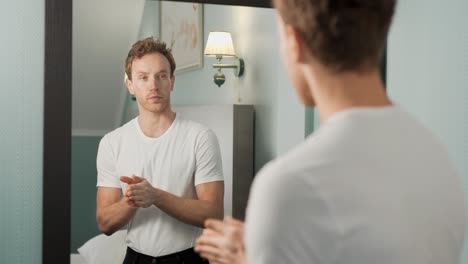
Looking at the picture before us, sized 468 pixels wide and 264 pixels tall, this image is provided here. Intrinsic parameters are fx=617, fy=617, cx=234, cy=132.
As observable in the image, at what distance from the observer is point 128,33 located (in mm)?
1739

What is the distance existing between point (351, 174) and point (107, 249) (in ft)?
4.29

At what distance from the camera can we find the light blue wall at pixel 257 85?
1823mm

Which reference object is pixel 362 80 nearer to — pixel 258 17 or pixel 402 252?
pixel 402 252

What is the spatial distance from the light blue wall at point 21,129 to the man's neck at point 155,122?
28cm

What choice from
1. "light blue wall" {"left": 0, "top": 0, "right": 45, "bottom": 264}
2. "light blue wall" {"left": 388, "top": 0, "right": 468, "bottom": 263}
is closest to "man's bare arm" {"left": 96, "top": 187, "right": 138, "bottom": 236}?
"light blue wall" {"left": 0, "top": 0, "right": 45, "bottom": 264}

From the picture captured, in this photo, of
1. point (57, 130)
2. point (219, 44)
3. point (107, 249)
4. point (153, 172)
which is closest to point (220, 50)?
point (219, 44)

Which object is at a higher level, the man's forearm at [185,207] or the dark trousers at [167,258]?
the man's forearm at [185,207]

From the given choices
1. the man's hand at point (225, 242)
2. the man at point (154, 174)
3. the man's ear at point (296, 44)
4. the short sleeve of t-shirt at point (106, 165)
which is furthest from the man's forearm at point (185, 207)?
the man's ear at point (296, 44)

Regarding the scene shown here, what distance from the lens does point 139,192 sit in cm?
172

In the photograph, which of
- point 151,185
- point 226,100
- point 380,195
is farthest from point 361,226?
point 226,100

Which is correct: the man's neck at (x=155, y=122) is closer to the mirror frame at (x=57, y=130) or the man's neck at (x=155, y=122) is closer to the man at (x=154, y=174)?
the man at (x=154, y=174)

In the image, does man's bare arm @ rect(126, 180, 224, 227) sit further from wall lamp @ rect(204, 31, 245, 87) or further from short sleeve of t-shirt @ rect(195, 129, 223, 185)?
wall lamp @ rect(204, 31, 245, 87)

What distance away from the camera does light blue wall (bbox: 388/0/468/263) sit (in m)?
1.70

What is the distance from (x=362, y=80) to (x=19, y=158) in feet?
4.13
